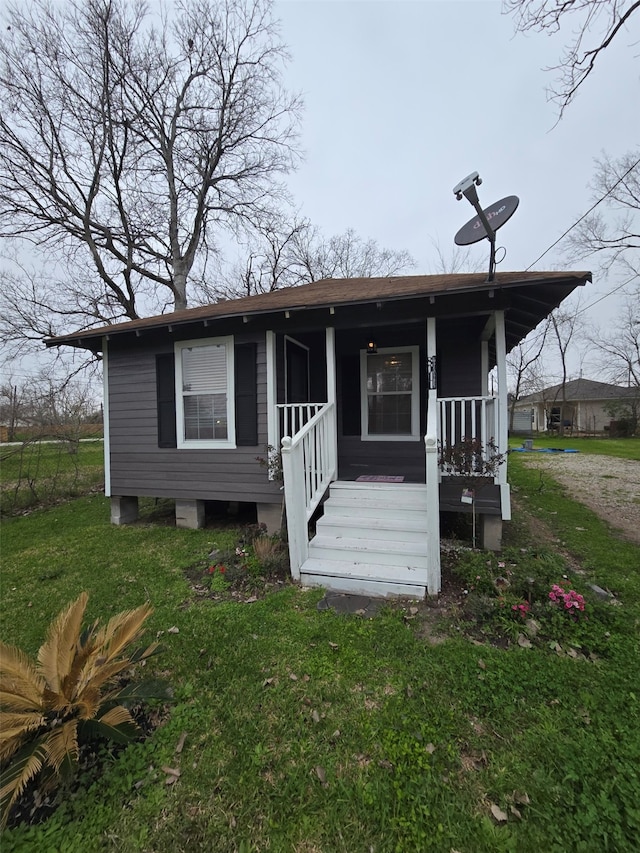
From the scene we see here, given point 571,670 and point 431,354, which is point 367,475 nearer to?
point 431,354

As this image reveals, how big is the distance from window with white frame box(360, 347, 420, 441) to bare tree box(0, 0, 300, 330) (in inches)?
376

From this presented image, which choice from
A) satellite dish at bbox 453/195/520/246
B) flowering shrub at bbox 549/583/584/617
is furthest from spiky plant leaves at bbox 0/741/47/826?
satellite dish at bbox 453/195/520/246

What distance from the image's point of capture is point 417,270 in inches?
767

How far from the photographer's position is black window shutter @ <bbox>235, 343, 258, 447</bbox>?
502 cm

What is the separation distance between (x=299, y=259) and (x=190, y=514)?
14.4 m

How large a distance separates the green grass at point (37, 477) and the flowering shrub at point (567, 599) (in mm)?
8869

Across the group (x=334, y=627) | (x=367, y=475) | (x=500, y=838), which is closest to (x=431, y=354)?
(x=367, y=475)

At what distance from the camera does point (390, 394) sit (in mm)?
5719

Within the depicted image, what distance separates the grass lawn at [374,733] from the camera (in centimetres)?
146

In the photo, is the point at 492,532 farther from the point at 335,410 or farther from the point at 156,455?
the point at 156,455

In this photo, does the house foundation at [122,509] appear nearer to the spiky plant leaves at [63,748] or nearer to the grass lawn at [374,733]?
the grass lawn at [374,733]

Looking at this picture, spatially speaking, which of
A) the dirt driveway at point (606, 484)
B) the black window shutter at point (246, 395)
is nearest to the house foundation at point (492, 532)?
the dirt driveway at point (606, 484)

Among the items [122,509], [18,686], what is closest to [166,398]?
[122,509]

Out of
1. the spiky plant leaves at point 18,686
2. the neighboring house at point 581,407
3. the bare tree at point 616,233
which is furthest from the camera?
the neighboring house at point 581,407
